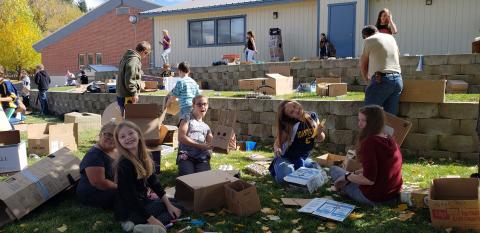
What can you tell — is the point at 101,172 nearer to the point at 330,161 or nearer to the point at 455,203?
the point at 455,203

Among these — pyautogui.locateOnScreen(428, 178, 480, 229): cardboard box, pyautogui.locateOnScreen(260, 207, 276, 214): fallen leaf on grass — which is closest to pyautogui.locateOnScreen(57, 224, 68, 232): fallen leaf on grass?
pyautogui.locateOnScreen(260, 207, 276, 214): fallen leaf on grass

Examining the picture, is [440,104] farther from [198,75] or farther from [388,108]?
[198,75]

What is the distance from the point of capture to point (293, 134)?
5531 mm

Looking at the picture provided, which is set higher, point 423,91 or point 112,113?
point 423,91

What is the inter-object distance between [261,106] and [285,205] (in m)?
4.26

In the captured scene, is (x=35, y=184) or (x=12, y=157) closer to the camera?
(x=35, y=184)

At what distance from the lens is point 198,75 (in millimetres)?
15648

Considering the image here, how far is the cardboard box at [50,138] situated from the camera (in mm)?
7617

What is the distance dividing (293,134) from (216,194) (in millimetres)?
1557

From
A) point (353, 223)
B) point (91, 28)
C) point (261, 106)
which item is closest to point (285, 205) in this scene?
point (353, 223)

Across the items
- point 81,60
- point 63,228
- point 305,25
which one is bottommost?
point 63,228

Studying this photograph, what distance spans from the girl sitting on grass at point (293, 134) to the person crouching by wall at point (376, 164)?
1.08 meters

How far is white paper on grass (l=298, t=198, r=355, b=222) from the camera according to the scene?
4.14 meters

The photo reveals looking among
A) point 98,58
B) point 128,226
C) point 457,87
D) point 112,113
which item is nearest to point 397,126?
point 457,87
